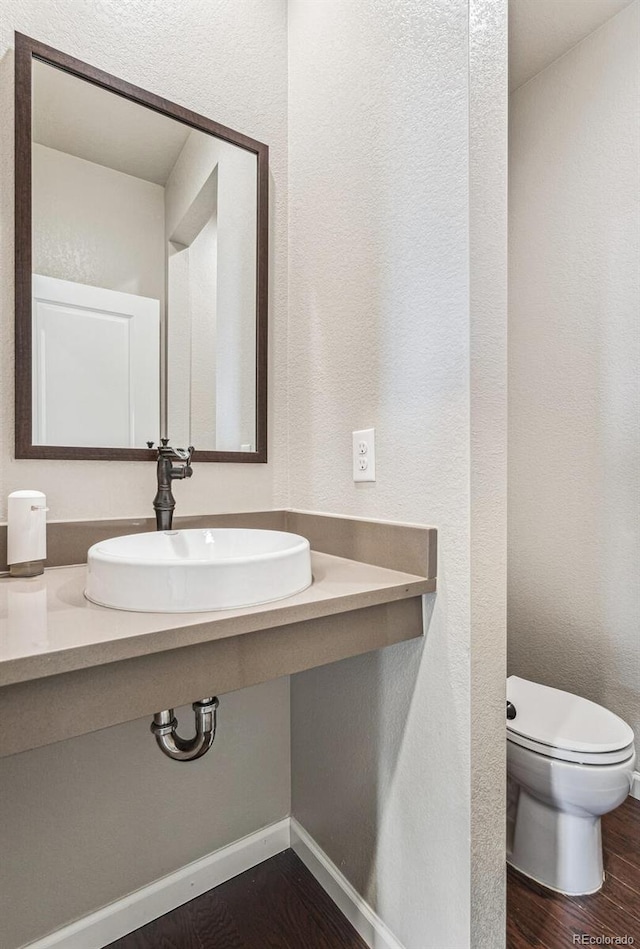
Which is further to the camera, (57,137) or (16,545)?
(57,137)

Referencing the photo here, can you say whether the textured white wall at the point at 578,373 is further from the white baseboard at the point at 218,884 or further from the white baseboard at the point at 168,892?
the white baseboard at the point at 168,892

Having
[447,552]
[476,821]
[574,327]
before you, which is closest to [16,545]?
[447,552]

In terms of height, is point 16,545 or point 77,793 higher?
point 16,545

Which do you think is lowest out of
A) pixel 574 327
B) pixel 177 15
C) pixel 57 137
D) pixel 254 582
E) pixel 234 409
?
pixel 254 582

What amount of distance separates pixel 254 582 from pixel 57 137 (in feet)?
3.61

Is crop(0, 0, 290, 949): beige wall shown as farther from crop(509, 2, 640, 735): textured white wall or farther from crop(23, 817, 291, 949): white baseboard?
crop(509, 2, 640, 735): textured white wall

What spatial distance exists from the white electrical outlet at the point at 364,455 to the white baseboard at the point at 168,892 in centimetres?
108

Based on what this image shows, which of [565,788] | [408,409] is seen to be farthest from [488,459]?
[565,788]

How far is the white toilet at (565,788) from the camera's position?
4.07 ft

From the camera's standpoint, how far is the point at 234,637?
777mm

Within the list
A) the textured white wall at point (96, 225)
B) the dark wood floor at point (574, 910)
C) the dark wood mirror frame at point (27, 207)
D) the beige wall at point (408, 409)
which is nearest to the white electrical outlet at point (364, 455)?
the beige wall at point (408, 409)

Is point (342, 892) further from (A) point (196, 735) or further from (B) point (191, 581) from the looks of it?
(B) point (191, 581)

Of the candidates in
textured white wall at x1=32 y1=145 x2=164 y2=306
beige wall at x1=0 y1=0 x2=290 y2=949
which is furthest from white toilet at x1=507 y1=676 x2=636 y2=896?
textured white wall at x1=32 y1=145 x2=164 y2=306

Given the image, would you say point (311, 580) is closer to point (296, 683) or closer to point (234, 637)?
point (234, 637)
